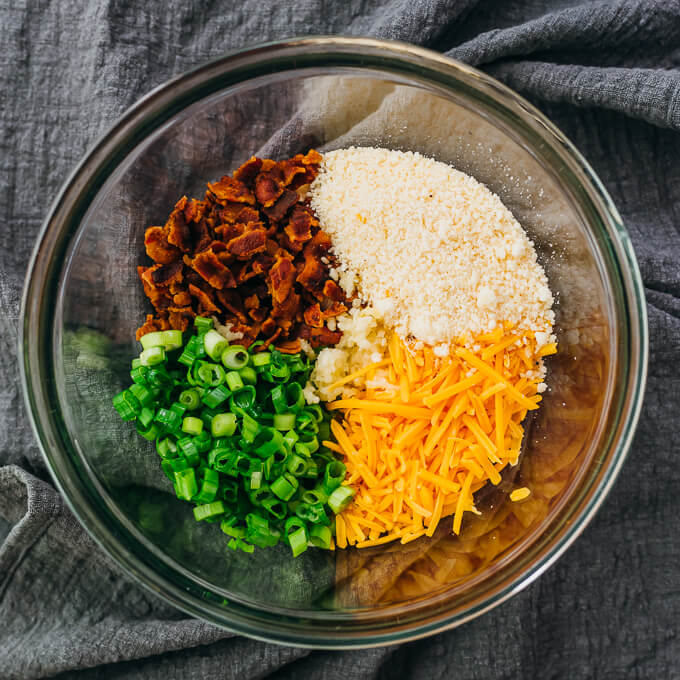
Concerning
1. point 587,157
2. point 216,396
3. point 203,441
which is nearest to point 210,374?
point 216,396

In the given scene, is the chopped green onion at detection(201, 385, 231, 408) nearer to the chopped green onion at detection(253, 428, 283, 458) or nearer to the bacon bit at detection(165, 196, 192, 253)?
the chopped green onion at detection(253, 428, 283, 458)

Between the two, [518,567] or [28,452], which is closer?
[518,567]

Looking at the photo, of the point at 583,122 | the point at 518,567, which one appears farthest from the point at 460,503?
the point at 583,122

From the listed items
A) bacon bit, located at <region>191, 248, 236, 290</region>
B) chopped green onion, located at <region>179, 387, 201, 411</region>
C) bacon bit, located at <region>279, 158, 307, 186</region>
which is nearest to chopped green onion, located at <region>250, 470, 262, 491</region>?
chopped green onion, located at <region>179, 387, 201, 411</region>

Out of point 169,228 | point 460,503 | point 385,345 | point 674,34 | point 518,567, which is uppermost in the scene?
point 674,34

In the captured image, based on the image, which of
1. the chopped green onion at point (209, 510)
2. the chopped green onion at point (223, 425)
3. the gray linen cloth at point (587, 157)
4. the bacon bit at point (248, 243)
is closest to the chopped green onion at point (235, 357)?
the chopped green onion at point (223, 425)

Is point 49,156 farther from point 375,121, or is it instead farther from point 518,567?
point 518,567

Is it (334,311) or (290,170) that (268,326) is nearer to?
(334,311)

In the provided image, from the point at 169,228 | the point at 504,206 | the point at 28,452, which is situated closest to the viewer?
the point at 169,228
